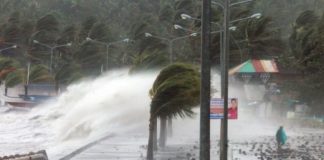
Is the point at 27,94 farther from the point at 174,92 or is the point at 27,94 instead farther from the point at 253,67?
the point at 174,92

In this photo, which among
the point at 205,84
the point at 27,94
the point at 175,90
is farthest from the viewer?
the point at 27,94

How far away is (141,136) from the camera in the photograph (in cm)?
4009

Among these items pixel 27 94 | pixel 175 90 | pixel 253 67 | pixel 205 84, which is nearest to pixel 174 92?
pixel 175 90

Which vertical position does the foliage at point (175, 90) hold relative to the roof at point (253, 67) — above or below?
below

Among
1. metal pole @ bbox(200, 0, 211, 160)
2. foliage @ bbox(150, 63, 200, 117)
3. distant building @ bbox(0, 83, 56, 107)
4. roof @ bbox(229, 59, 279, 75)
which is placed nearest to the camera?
metal pole @ bbox(200, 0, 211, 160)

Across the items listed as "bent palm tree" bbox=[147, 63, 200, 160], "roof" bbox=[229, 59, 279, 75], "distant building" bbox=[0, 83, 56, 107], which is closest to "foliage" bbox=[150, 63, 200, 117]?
"bent palm tree" bbox=[147, 63, 200, 160]

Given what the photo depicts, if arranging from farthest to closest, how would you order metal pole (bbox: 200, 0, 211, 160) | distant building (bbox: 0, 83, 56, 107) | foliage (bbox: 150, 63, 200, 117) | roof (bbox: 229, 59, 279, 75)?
distant building (bbox: 0, 83, 56, 107), roof (bbox: 229, 59, 279, 75), foliage (bbox: 150, 63, 200, 117), metal pole (bbox: 200, 0, 211, 160)

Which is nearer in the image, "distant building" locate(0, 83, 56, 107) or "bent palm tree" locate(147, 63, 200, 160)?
"bent palm tree" locate(147, 63, 200, 160)

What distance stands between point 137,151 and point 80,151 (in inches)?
111

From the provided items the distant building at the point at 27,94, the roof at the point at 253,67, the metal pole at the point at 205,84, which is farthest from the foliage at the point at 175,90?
the distant building at the point at 27,94

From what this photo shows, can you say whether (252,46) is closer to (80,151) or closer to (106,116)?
(106,116)

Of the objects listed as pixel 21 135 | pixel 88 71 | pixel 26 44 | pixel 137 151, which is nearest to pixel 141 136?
pixel 137 151

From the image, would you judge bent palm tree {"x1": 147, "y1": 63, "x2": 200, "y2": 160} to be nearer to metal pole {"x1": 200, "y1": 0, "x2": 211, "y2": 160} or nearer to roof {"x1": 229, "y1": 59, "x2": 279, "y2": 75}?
metal pole {"x1": 200, "y1": 0, "x2": 211, "y2": 160}

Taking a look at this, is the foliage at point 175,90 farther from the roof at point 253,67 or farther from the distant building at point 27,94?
the distant building at point 27,94
